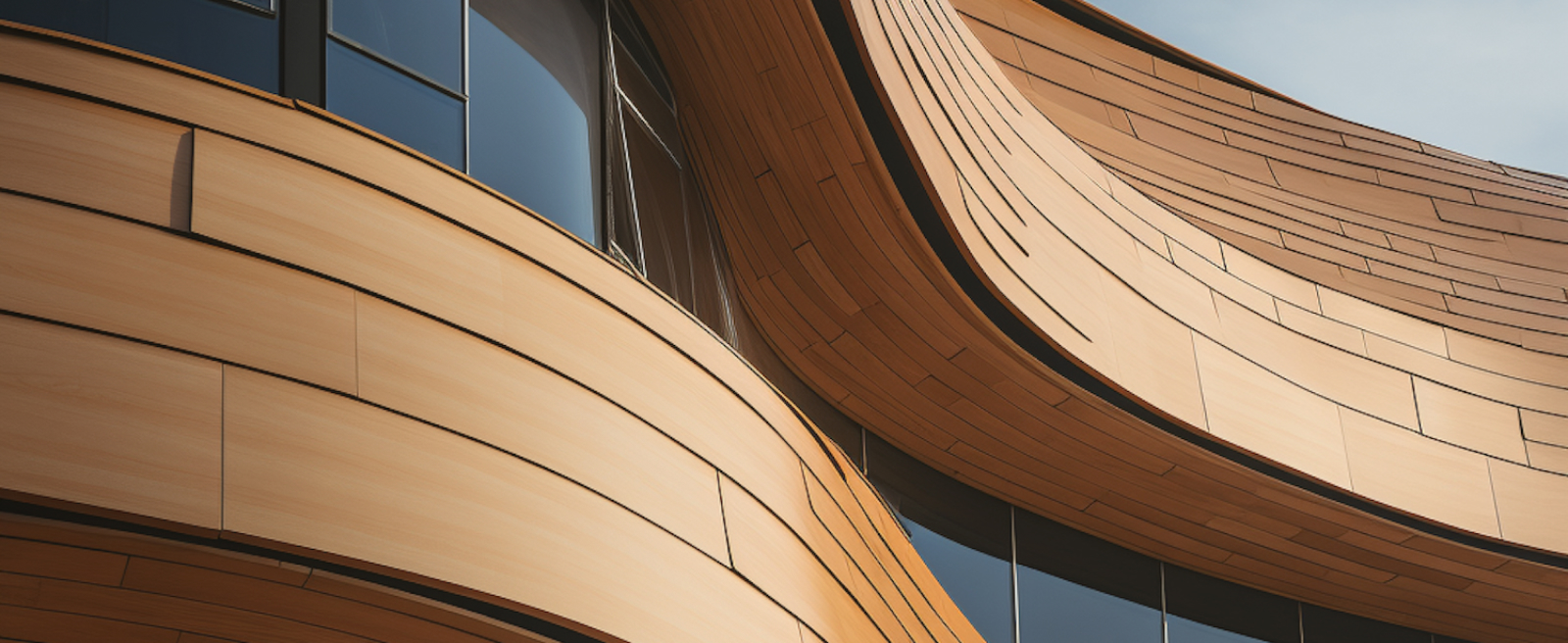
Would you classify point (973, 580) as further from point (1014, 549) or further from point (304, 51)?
point (304, 51)

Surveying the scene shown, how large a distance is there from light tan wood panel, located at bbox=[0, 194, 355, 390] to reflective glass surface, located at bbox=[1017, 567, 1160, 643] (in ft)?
23.4

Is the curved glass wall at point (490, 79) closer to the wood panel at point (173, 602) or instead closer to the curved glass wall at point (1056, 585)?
the wood panel at point (173, 602)

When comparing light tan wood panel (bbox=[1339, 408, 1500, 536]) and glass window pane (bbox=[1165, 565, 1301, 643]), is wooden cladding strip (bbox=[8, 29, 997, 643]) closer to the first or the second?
light tan wood panel (bbox=[1339, 408, 1500, 536])

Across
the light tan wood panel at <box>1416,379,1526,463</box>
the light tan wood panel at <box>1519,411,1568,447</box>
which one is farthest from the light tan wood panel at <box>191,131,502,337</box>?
the light tan wood panel at <box>1519,411,1568,447</box>

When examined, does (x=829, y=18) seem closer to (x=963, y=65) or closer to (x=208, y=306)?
(x=963, y=65)

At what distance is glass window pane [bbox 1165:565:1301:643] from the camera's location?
10.1 metres

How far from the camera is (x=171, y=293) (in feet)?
9.47

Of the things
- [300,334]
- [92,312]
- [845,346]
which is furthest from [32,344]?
[845,346]

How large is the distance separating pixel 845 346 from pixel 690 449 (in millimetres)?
4338

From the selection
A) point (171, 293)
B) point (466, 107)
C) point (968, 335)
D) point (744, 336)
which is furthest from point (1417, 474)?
point (171, 293)

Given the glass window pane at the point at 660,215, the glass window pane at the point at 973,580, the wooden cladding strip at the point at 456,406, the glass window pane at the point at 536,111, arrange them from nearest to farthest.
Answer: the wooden cladding strip at the point at 456,406
the glass window pane at the point at 536,111
the glass window pane at the point at 660,215
the glass window pane at the point at 973,580

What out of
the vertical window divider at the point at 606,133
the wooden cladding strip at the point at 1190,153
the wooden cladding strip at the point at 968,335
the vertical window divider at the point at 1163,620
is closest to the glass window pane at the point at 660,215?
the vertical window divider at the point at 606,133

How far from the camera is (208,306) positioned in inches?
115

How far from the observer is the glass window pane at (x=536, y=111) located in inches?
187
